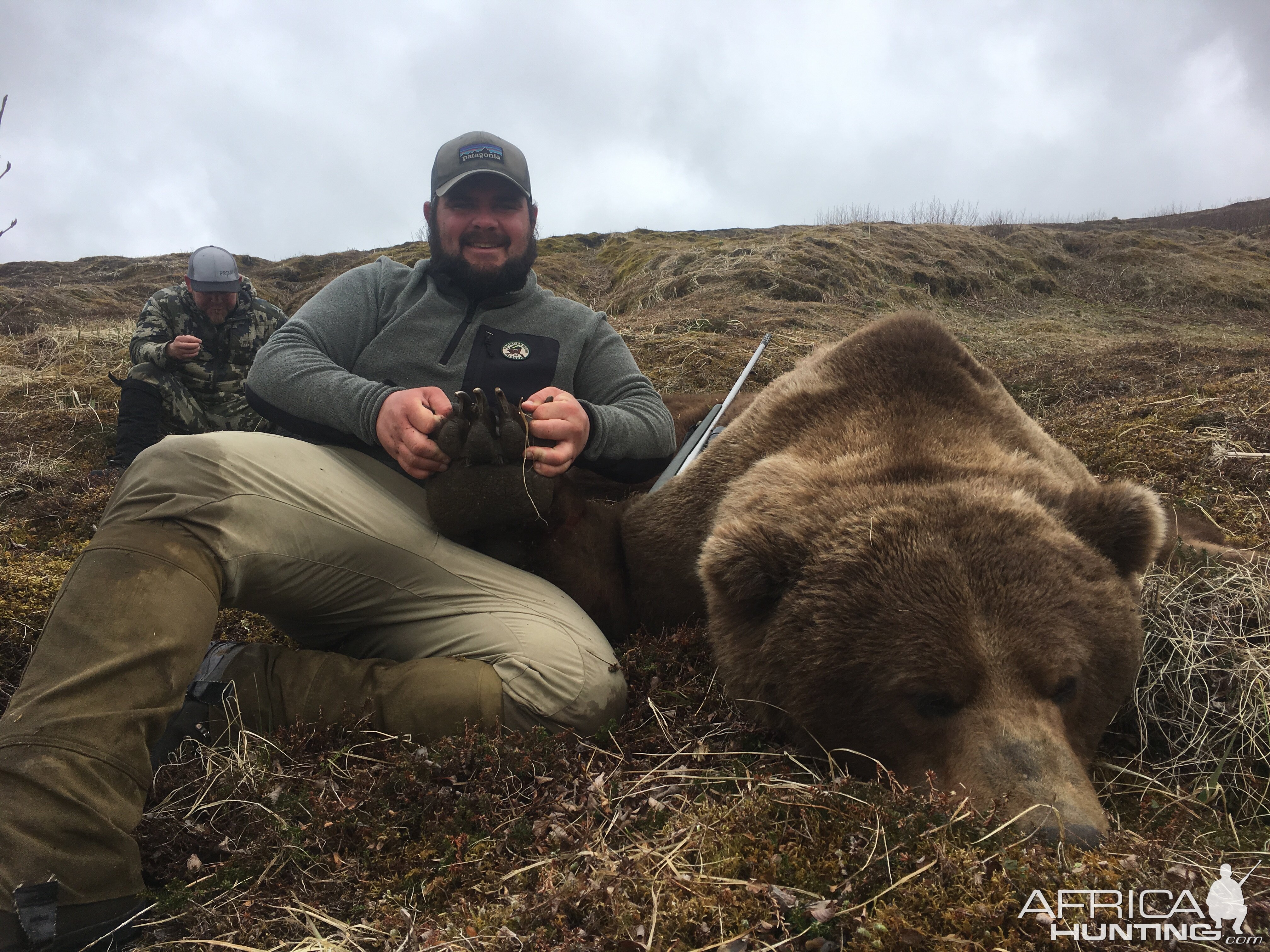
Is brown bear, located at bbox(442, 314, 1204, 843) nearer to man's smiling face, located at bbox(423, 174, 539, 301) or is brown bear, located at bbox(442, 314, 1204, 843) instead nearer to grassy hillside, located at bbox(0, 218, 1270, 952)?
grassy hillside, located at bbox(0, 218, 1270, 952)

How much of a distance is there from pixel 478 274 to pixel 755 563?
2096mm

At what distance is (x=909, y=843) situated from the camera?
1546mm

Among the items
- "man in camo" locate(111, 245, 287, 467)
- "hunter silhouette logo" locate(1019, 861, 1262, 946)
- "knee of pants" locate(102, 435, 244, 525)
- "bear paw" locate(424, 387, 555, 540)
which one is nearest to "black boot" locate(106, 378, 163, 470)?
"man in camo" locate(111, 245, 287, 467)

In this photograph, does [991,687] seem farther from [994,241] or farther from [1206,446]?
[994,241]

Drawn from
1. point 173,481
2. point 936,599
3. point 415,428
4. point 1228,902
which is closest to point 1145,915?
point 1228,902

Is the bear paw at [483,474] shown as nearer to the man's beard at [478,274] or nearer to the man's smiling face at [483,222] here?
the man's beard at [478,274]

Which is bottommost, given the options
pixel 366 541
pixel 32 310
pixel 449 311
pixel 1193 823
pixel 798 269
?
pixel 1193 823

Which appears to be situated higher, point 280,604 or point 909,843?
point 280,604

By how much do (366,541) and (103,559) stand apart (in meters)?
0.79

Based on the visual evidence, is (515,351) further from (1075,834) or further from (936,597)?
(1075,834)

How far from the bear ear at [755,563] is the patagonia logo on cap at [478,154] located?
2.38 metres

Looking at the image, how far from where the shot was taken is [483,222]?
11.9 feet

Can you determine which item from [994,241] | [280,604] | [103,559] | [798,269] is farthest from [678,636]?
[994,241]

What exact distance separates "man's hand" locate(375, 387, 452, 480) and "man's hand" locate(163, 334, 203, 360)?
580cm
